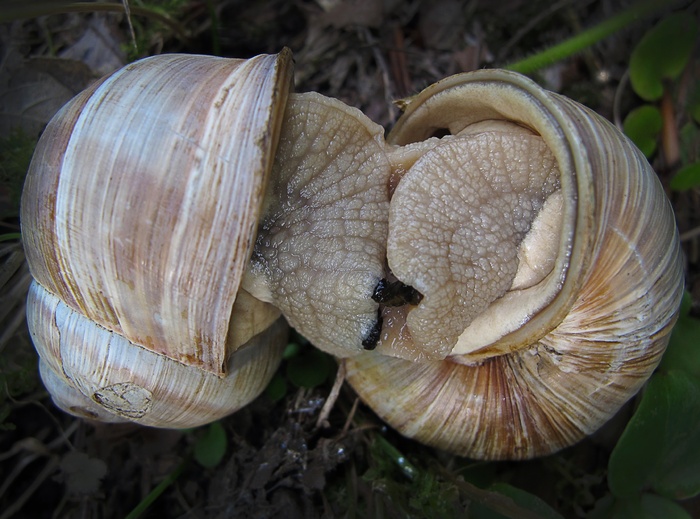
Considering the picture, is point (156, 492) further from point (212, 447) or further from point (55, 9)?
point (55, 9)

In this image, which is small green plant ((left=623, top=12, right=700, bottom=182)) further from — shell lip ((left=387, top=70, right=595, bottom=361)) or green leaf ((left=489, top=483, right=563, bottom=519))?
green leaf ((left=489, top=483, right=563, bottom=519))

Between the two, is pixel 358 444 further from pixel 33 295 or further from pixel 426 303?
pixel 33 295

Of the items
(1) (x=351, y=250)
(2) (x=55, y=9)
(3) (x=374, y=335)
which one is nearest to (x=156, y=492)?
(3) (x=374, y=335)

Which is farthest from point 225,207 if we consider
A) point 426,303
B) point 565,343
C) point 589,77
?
point 589,77

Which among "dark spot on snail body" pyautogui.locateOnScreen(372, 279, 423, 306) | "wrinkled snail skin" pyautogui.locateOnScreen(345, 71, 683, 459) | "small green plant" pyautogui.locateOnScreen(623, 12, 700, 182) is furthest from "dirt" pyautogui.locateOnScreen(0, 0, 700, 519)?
"dark spot on snail body" pyautogui.locateOnScreen(372, 279, 423, 306)

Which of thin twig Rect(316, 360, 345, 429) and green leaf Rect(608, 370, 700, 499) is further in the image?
thin twig Rect(316, 360, 345, 429)

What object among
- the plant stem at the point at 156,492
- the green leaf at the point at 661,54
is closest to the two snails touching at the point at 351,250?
the plant stem at the point at 156,492

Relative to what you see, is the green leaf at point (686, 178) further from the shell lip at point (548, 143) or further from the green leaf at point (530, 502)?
the green leaf at point (530, 502)
